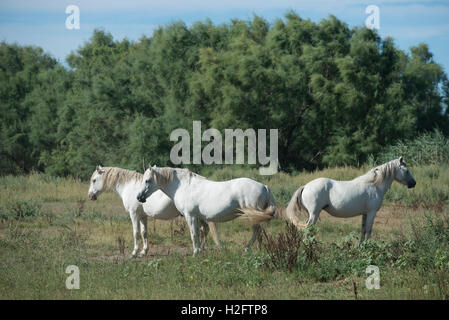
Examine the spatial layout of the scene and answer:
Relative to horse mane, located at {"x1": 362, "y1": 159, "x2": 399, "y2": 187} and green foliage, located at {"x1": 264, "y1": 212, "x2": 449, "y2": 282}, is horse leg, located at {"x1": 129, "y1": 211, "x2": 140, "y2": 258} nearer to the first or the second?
green foliage, located at {"x1": 264, "y1": 212, "x2": 449, "y2": 282}

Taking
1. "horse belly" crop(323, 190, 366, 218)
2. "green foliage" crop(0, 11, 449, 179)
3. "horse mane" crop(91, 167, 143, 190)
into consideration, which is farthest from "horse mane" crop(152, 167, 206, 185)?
"green foliage" crop(0, 11, 449, 179)

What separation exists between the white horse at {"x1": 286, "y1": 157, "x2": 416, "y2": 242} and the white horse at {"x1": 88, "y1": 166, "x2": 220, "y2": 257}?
5.89 ft

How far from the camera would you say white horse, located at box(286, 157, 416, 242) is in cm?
963

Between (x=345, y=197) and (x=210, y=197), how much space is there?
8.54 feet

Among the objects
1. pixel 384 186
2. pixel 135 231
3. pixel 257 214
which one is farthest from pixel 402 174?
pixel 135 231

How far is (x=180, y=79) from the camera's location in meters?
31.6

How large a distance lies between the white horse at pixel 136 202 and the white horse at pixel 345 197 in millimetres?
1794

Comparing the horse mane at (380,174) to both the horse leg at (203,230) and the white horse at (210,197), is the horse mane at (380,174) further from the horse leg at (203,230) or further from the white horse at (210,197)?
the horse leg at (203,230)

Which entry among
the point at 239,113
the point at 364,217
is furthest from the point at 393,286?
the point at 239,113

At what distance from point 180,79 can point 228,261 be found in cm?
2465

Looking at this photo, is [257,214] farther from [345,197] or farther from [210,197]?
[345,197]

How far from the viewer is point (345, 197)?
9648 millimetres
